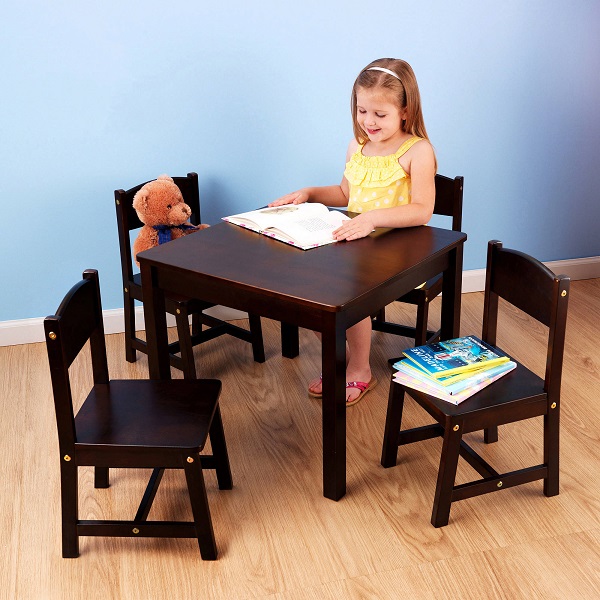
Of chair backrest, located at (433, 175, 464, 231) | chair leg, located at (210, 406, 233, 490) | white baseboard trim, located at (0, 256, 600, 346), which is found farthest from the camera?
white baseboard trim, located at (0, 256, 600, 346)

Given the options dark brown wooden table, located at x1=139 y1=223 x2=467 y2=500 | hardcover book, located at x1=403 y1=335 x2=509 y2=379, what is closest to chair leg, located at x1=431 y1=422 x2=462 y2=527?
hardcover book, located at x1=403 y1=335 x2=509 y2=379

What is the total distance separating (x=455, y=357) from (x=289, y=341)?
899mm

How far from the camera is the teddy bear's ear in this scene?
2547mm

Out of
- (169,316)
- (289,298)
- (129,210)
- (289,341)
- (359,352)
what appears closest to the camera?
(289,298)

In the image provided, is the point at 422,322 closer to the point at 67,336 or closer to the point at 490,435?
the point at 490,435

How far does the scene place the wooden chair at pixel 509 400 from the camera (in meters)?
1.80

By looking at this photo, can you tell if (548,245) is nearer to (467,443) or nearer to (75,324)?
(467,443)

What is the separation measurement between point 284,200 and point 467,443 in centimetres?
91

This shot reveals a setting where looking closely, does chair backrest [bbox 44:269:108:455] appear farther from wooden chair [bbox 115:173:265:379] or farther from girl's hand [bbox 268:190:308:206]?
girl's hand [bbox 268:190:308:206]

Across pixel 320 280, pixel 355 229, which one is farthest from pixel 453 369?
pixel 355 229

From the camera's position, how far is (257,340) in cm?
272

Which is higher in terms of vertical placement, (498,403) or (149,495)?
(498,403)

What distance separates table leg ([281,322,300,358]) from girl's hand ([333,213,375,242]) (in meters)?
0.64

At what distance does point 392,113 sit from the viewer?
2.30 meters
